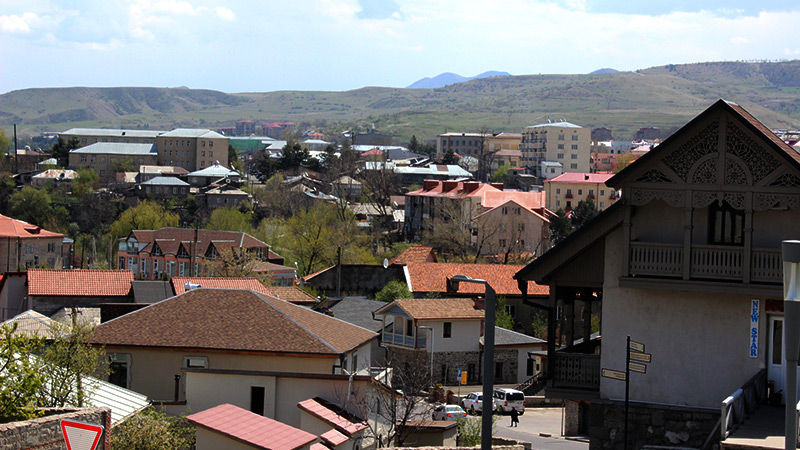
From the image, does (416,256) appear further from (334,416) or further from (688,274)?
(688,274)

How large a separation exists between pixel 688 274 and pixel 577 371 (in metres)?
2.80

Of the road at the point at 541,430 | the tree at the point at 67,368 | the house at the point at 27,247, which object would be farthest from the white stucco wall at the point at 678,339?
the house at the point at 27,247

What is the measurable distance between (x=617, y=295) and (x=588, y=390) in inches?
70.5

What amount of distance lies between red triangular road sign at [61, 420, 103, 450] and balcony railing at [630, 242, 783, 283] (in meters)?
8.90

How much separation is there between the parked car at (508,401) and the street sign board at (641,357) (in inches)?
946

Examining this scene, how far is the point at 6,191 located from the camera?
142125 millimetres

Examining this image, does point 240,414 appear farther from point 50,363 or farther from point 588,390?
point 588,390

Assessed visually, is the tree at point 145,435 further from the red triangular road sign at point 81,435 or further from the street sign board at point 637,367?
the street sign board at point 637,367

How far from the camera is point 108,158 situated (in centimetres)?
17450

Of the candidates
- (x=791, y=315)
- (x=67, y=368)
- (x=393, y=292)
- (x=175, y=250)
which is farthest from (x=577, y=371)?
(x=175, y=250)

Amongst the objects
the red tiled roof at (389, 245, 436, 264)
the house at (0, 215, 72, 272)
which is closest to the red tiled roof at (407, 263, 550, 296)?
the red tiled roof at (389, 245, 436, 264)

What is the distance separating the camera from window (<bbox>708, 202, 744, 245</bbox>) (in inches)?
643

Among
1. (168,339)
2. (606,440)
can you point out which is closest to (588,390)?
(606,440)

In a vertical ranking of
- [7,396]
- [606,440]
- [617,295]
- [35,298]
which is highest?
[617,295]
